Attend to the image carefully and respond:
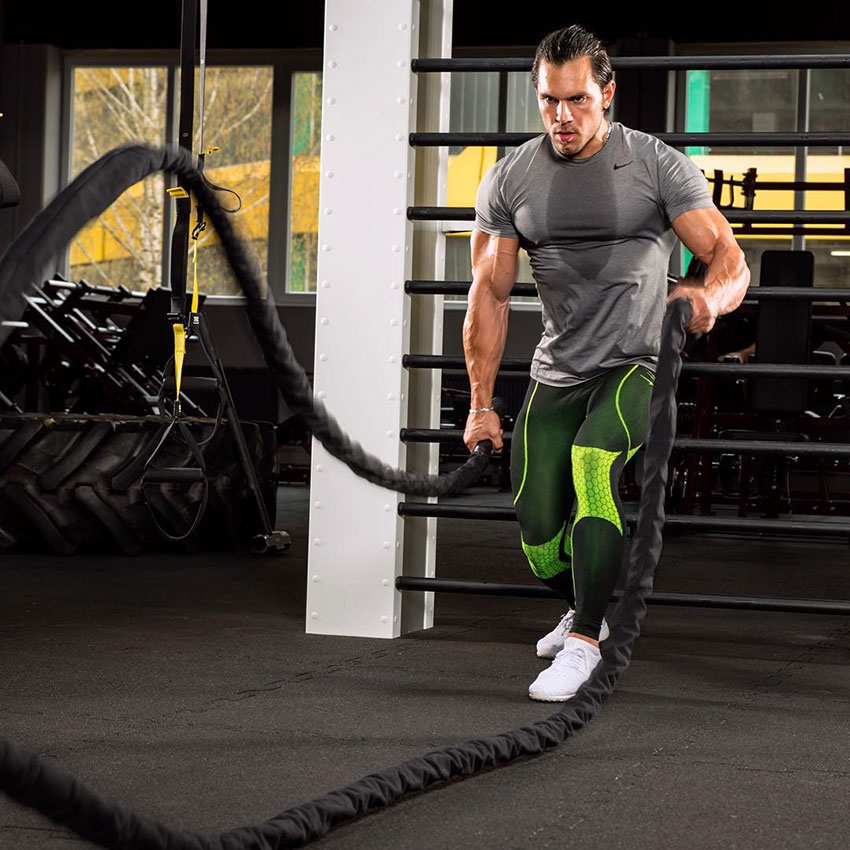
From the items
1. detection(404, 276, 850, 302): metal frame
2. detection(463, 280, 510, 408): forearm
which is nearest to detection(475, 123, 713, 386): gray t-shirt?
detection(463, 280, 510, 408): forearm

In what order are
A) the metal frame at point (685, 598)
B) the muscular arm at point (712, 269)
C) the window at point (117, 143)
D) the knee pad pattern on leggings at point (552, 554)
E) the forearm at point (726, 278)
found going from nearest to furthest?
the muscular arm at point (712, 269), the forearm at point (726, 278), the knee pad pattern on leggings at point (552, 554), the metal frame at point (685, 598), the window at point (117, 143)

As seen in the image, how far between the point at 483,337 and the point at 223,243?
117cm

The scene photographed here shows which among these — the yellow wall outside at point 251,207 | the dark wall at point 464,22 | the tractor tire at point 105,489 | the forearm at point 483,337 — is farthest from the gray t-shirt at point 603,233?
the yellow wall outside at point 251,207

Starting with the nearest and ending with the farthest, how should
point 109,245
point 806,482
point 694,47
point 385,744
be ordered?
point 385,744 → point 806,482 → point 694,47 → point 109,245

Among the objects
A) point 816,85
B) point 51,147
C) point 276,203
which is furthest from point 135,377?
point 816,85

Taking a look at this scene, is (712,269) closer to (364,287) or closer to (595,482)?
(595,482)

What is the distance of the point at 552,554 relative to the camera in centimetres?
271

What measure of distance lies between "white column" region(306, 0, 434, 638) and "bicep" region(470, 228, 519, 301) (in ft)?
1.26

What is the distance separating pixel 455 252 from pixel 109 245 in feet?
9.64

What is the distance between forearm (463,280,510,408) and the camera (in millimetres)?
2725

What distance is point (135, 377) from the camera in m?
8.18

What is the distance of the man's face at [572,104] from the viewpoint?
8.08 feet

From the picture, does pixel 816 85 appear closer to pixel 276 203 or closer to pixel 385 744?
pixel 276 203

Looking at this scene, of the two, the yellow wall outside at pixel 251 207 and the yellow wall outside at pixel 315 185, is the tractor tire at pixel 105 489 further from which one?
the yellow wall outside at pixel 251 207
